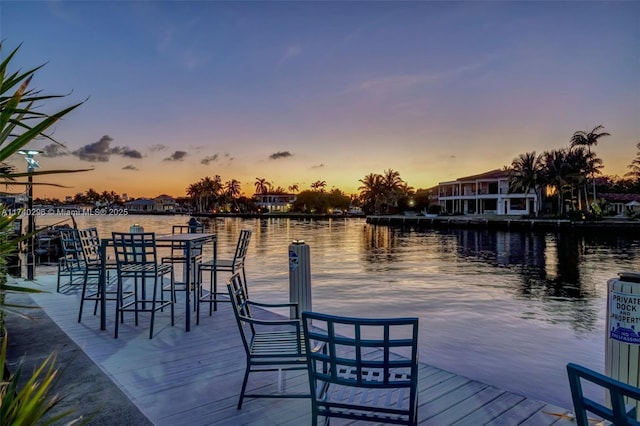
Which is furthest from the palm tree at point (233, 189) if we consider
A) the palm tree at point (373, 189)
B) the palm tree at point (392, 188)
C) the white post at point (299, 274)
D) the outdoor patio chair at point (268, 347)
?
the outdoor patio chair at point (268, 347)

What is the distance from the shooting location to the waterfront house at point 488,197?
178 ft

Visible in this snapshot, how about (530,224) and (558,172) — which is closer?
(530,224)

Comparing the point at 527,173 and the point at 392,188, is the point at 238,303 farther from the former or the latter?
the point at 392,188

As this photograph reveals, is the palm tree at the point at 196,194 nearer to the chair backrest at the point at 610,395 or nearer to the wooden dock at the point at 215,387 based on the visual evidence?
the wooden dock at the point at 215,387

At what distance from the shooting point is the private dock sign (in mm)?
2564

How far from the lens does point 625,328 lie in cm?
261

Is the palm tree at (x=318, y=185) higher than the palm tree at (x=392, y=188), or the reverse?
the palm tree at (x=318, y=185)

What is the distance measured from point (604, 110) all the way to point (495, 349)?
5473 centimetres

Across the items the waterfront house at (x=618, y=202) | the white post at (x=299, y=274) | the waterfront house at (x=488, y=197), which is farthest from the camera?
the waterfront house at (x=488, y=197)

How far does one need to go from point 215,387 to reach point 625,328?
3.04 m

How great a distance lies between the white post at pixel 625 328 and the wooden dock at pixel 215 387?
20.0 inches

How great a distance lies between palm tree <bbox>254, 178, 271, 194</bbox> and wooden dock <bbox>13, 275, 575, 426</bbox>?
112 metres

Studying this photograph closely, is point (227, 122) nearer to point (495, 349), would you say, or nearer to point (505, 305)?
point (505, 305)

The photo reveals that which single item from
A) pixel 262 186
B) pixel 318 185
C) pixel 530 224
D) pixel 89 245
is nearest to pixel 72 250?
pixel 89 245
